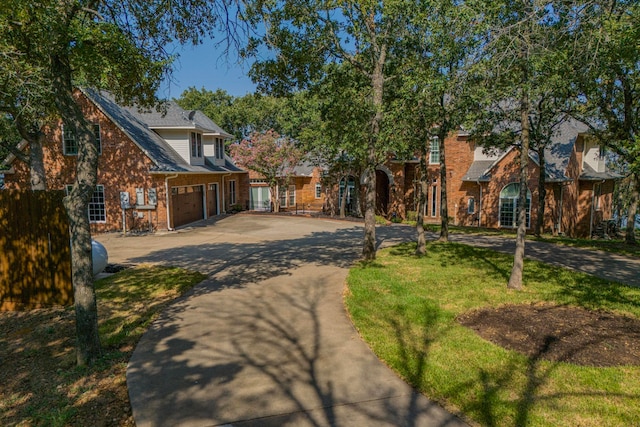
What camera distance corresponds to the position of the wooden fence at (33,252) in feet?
28.1

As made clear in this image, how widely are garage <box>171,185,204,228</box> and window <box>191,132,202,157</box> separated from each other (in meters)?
2.03

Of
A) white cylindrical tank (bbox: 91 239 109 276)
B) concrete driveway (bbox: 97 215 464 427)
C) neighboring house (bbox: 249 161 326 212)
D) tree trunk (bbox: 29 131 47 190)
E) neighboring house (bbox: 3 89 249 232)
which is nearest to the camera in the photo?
concrete driveway (bbox: 97 215 464 427)

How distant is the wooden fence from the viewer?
8578 mm

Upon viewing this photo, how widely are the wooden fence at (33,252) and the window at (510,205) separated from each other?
22168 millimetres

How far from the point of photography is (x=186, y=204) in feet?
77.4

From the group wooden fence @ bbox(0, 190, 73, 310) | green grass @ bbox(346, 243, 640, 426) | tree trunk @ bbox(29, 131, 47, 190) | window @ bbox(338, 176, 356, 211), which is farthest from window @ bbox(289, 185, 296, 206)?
wooden fence @ bbox(0, 190, 73, 310)

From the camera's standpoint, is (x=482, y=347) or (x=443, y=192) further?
(x=443, y=192)

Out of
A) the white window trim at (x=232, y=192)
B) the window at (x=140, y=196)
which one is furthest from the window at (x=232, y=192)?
the window at (x=140, y=196)

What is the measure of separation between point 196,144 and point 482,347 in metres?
22.2

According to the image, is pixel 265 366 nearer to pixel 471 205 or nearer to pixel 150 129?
pixel 150 129

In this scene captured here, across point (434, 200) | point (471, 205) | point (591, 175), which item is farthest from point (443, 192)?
point (591, 175)

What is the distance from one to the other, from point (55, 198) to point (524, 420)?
30.4ft

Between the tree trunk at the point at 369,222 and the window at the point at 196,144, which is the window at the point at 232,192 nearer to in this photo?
the window at the point at 196,144

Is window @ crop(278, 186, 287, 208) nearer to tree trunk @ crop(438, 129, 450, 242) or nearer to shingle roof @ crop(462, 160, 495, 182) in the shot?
shingle roof @ crop(462, 160, 495, 182)
